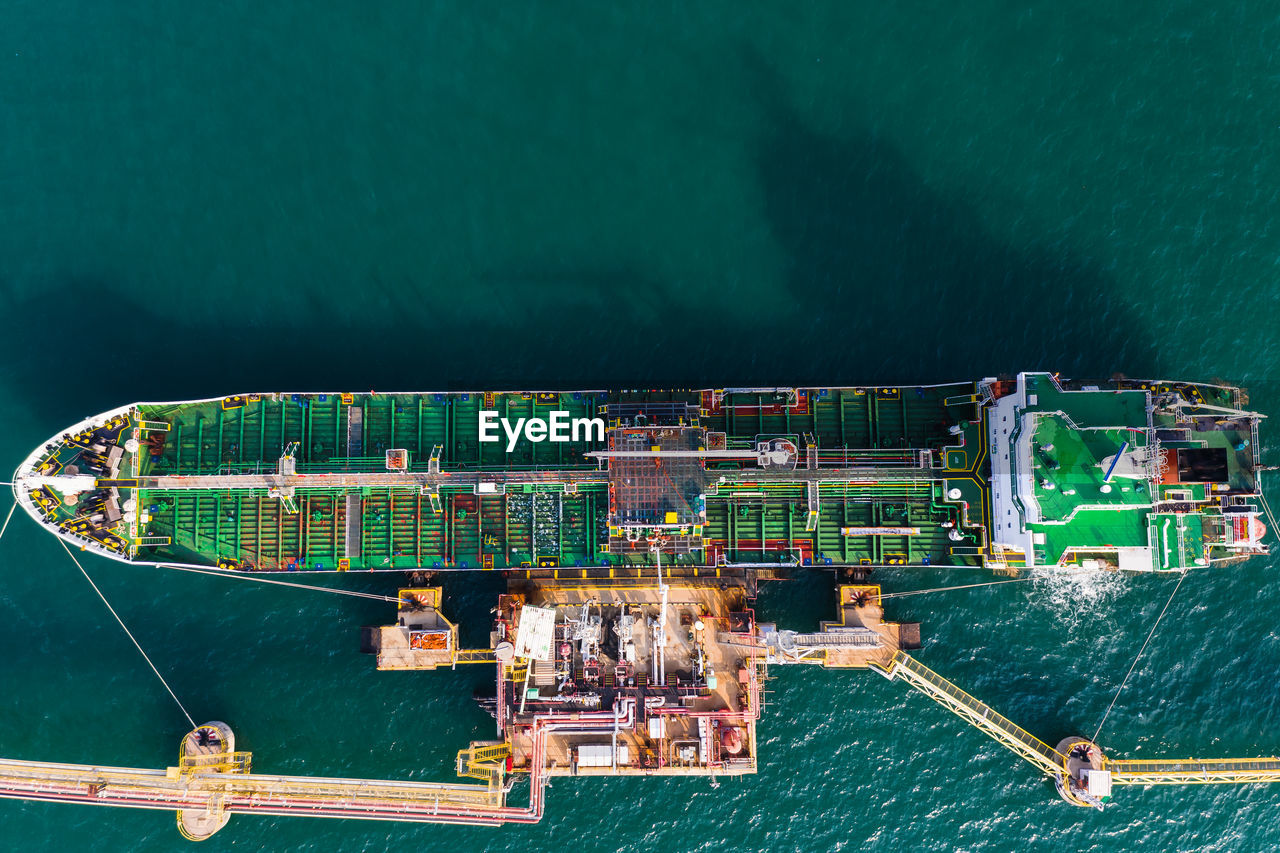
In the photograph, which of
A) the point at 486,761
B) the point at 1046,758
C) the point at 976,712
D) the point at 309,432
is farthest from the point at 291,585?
the point at 1046,758

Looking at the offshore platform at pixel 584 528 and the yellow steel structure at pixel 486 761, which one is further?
the yellow steel structure at pixel 486 761

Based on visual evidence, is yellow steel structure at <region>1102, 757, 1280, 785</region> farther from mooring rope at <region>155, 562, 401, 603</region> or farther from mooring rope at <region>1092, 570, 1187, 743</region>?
mooring rope at <region>155, 562, 401, 603</region>

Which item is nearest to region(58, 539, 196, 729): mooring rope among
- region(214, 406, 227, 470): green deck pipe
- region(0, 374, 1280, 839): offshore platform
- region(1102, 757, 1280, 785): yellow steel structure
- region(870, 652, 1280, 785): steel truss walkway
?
region(0, 374, 1280, 839): offshore platform

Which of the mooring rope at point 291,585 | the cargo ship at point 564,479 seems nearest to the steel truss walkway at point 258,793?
the mooring rope at point 291,585

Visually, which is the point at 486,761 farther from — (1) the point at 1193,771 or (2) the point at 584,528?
(1) the point at 1193,771

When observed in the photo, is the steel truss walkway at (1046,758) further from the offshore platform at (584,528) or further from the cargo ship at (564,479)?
the cargo ship at (564,479)
